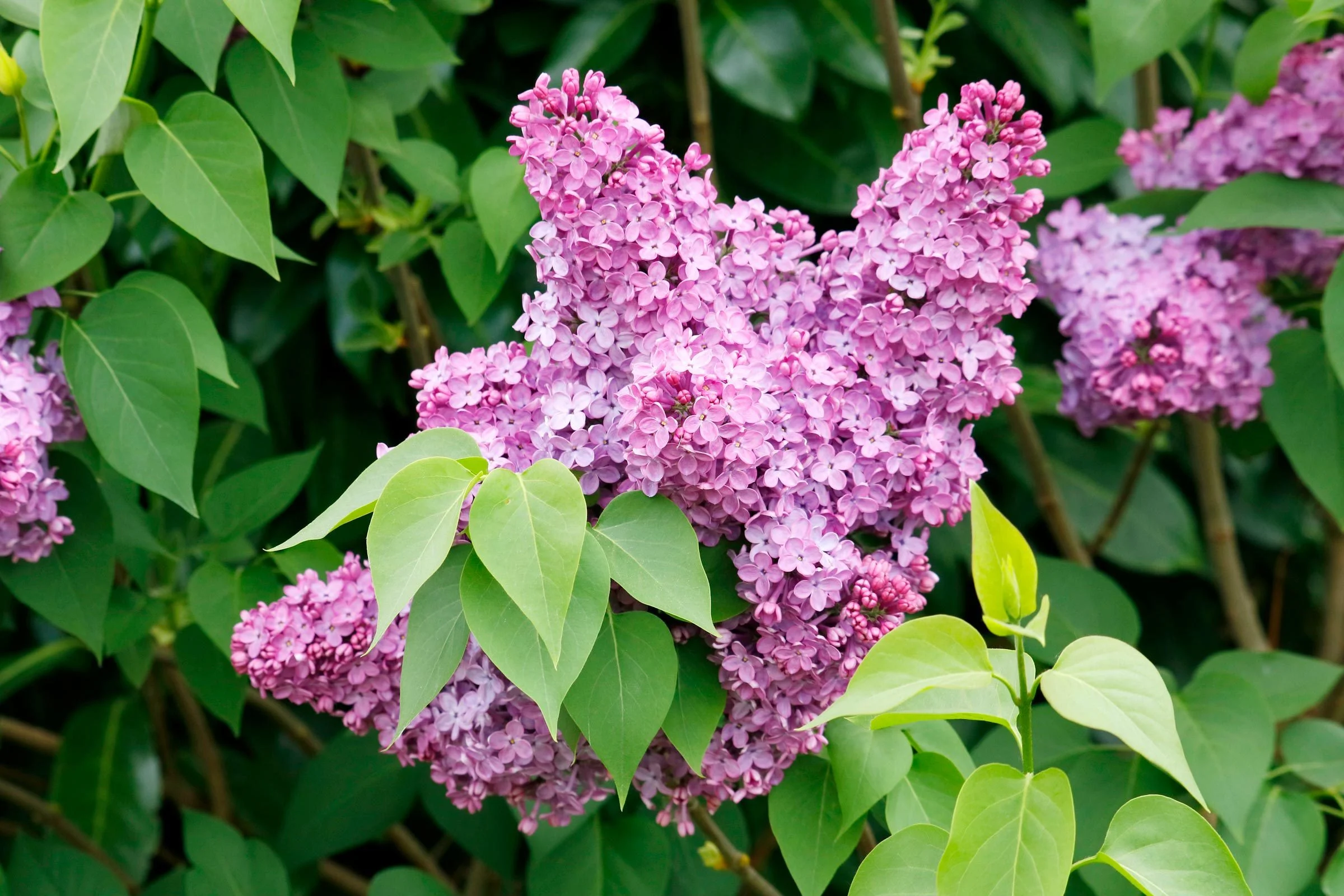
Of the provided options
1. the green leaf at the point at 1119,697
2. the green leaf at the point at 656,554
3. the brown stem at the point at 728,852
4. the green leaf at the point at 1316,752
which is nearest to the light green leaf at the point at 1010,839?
the green leaf at the point at 1119,697

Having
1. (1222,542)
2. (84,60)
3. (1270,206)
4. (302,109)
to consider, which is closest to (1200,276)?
(1270,206)

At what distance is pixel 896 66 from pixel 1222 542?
26.9 inches

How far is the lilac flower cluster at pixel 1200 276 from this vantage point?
3.49ft

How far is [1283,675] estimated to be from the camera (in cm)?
120

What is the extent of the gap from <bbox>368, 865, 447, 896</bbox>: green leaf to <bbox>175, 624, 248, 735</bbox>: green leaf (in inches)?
6.9

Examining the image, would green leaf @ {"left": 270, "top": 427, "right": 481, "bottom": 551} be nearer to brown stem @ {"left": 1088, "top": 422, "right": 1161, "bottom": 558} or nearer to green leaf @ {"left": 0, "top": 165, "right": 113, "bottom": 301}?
green leaf @ {"left": 0, "top": 165, "right": 113, "bottom": 301}

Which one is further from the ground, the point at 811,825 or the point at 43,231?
the point at 43,231

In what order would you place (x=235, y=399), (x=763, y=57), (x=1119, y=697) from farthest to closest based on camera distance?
(x=763, y=57)
(x=235, y=399)
(x=1119, y=697)

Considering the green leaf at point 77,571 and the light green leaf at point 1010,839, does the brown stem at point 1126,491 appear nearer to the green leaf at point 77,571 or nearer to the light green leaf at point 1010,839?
the light green leaf at point 1010,839

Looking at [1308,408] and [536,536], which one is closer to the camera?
[536,536]

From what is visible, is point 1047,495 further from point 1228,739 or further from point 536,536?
point 536,536

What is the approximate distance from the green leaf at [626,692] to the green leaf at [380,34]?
1.91 ft

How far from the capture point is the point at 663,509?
2.21 ft

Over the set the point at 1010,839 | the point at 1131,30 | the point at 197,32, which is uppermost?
the point at 1131,30
